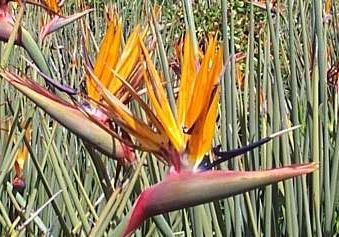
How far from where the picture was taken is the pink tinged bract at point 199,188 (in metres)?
0.49

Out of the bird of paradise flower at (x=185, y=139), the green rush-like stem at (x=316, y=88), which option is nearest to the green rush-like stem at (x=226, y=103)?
the green rush-like stem at (x=316, y=88)

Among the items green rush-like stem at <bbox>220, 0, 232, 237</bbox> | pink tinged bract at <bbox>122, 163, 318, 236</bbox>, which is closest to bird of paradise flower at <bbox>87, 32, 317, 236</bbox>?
pink tinged bract at <bbox>122, 163, 318, 236</bbox>

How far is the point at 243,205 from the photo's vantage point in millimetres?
957

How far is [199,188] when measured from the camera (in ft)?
1.67

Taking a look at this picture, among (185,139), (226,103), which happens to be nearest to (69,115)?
(185,139)

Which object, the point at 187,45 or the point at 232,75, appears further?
the point at 232,75

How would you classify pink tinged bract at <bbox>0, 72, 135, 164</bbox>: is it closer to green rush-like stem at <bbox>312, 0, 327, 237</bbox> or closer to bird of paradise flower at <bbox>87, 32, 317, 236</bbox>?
bird of paradise flower at <bbox>87, 32, 317, 236</bbox>

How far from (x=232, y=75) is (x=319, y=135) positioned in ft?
0.42

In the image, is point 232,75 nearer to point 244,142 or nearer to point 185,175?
point 244,142

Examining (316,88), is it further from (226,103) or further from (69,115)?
(69,115)

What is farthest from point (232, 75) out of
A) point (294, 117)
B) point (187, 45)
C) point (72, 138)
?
point (72, 138)

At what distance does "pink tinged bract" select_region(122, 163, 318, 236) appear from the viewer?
0.49 meters

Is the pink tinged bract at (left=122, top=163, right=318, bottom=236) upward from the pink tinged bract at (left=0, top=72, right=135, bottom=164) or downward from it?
downward

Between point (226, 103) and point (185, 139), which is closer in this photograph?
point (185, 139)
